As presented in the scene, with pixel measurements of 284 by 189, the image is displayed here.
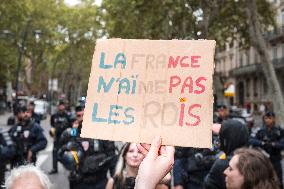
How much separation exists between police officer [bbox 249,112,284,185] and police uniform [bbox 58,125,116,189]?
3568 millimetres

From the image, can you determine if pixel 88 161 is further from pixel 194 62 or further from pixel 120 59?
pixel 194 62

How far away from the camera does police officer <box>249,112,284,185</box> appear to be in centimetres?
928

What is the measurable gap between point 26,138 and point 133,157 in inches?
185

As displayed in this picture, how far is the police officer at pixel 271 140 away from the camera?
30.5 feet

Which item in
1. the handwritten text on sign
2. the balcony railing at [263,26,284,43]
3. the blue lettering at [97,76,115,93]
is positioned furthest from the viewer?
the balcony railing at [263,26,284,43]

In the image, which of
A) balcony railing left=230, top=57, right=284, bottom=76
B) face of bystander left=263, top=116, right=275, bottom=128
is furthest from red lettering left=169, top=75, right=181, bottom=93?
balcony railing left=230, top=57, right=284, bottom=76

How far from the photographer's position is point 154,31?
2600 centimetres

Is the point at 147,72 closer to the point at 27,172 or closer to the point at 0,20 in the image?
the point at 27,172

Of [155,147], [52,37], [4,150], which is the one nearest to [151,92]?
[155,147]

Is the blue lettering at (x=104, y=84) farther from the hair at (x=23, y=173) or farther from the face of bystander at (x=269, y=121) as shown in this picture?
the face of bystander at (x=269, y=121)

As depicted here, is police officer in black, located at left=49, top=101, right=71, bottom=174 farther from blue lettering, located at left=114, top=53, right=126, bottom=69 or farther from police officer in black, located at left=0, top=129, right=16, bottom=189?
blue lettering, located at left=114, top=53, right=126, bottom=69

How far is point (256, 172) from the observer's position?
3.60 metres

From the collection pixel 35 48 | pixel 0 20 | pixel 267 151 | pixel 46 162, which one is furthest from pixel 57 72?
pixel 267 151

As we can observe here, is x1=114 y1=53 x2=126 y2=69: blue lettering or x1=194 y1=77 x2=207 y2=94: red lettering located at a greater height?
x1=114 y1=53 x2=126 y2=69: blue lettering
